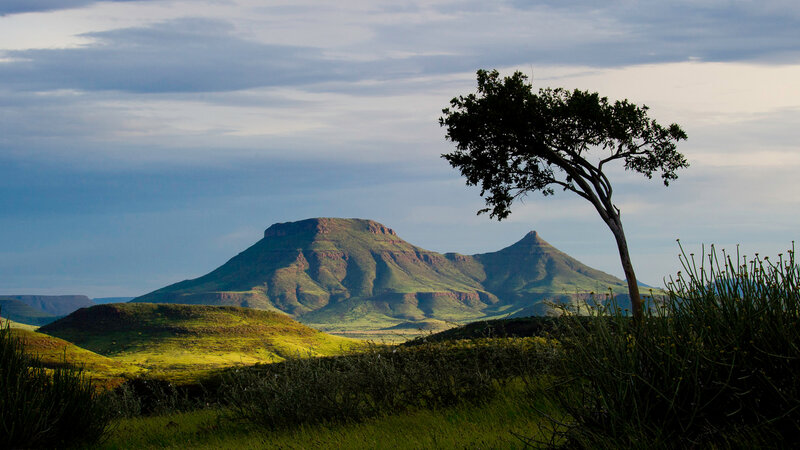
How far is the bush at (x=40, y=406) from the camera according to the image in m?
11.2

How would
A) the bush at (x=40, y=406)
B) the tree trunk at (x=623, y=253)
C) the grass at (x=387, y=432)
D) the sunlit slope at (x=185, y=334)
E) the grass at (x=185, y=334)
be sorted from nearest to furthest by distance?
the grass at (x=387, y=432)
the bush at (x=40, y=406)
the tree trunk at (x=623, y=253)
the grass at (x=185, y=334)
the sunlit slope at (x=185, y=334)

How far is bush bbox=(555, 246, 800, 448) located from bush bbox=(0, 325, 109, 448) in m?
9.57

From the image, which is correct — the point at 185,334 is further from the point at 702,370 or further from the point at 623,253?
the point at 702,370

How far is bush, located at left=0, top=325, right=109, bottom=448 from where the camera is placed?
11.2 metres

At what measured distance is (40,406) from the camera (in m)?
11.8

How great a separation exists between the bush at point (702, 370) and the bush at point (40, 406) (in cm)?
957

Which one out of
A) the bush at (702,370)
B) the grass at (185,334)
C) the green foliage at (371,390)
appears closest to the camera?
the bush at (702,370)

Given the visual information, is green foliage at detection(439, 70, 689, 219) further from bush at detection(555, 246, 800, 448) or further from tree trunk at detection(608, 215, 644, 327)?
bush at detection(555, 246, 800, 448)

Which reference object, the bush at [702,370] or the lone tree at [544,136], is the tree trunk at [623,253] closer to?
the lone tree at [544,136]

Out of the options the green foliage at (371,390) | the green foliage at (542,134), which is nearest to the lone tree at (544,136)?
the green foliage at (542,134)

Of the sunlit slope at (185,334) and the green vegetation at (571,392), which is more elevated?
the green vegetation at (571,392)

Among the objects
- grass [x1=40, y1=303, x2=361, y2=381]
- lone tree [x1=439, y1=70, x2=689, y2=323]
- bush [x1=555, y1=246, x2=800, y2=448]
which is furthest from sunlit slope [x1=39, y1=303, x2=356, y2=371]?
bush [x1=555, y1=246, x2=800, y2=448]

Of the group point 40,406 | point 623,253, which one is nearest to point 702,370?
point 40,406

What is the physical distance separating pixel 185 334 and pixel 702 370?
119506 mm
